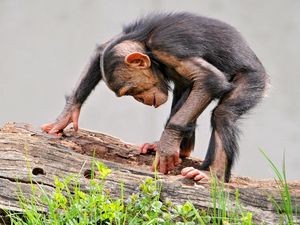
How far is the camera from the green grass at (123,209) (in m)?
2.81

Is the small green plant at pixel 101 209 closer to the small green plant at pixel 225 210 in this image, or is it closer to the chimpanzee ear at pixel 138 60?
the small green plant at pixel 225 210

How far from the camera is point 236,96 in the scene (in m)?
4.04

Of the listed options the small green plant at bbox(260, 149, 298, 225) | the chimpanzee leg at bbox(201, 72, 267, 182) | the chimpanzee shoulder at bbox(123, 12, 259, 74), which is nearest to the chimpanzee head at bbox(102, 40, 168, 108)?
the chimpanzee shoulder at bbox(123, 12, 259, 74)

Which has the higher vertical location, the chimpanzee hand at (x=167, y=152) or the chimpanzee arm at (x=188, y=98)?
the chimpanzee arm at (x=188, y=98)

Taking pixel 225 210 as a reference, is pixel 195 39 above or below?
above

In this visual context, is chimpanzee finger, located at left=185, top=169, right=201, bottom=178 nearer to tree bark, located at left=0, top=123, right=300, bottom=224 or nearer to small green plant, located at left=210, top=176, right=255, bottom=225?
tree bark, located at left=0, top=123, right=300, bottom=224

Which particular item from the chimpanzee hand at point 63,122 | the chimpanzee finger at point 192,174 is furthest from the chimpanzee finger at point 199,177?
the chimpanzee hand at point 63,122

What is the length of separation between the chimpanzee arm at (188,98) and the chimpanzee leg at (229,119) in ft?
0.29

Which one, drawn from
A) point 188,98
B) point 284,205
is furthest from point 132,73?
point 284,205

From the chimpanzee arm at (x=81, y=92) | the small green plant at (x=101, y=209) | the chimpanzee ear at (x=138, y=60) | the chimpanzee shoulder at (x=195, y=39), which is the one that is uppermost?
the chimpanzee shoulder at (x=195, y=39)

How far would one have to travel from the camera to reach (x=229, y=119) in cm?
392

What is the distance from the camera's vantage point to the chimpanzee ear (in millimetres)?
4055

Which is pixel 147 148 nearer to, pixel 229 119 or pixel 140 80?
pixel 140 80

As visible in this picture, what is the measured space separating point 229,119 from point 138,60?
694 millimetres
